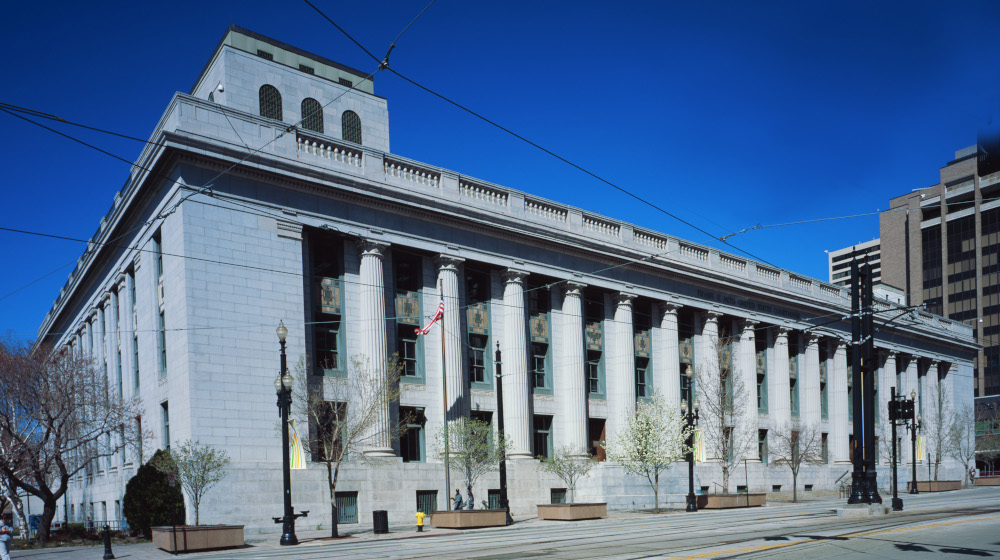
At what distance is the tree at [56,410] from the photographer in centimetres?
3584

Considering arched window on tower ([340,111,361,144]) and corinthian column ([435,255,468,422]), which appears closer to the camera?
corinthian column ([435,255,468,422])

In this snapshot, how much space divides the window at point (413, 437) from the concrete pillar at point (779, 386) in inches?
1223

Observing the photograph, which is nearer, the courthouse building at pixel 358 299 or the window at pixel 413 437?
the courthouse building at pixel 358 299

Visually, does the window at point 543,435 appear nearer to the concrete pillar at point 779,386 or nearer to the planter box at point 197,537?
the planter box at point 197,537

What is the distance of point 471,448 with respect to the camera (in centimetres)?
3572

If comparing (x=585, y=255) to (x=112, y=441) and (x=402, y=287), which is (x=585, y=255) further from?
(x=112, y=441)

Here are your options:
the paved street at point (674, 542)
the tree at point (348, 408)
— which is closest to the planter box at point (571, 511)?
the paved street at point (674, 542)

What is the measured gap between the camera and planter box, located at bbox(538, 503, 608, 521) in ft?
115

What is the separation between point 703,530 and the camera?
990 inches

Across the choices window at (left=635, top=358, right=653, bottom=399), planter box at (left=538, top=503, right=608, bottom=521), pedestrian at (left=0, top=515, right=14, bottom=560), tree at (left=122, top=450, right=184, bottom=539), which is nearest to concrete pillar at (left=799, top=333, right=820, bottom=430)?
window at (left=635, top=358, right=653, bottom=399)

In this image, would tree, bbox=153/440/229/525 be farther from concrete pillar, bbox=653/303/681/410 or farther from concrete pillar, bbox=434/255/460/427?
concrete pillar, bbox=653/303/681/410

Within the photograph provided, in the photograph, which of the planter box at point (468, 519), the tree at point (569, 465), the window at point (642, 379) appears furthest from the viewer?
the window at point (642, 379)

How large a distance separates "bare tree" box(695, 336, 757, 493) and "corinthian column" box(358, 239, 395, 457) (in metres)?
23.7

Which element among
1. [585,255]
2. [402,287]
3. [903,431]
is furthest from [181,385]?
[903,431]
